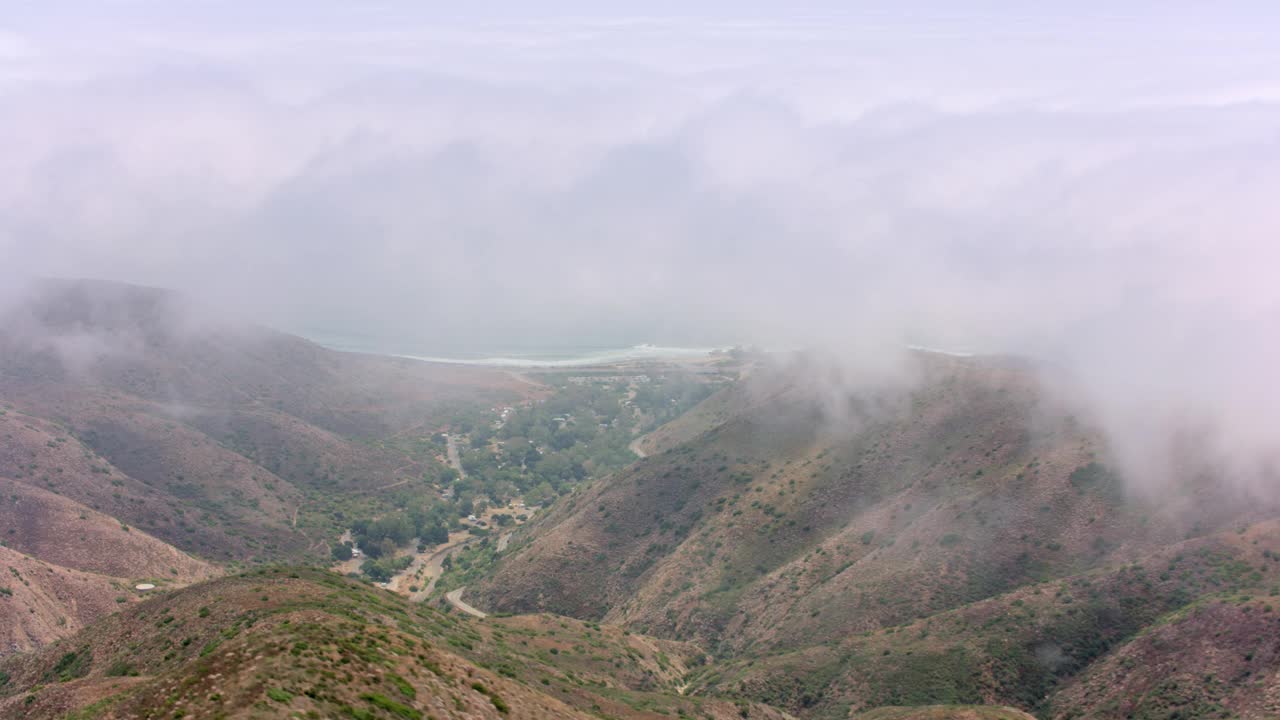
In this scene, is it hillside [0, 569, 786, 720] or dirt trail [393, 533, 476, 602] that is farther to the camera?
dirt trail [393, 533, 476, 602]

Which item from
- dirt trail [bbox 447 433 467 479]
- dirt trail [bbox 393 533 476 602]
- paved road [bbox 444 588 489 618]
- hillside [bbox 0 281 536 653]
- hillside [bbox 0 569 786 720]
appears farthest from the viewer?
dirt trail [bbox 447 433 467 479]

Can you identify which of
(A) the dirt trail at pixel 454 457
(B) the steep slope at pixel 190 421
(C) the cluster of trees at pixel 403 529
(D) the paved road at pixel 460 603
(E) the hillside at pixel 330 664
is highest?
(E) the hillside at pixel 330 664

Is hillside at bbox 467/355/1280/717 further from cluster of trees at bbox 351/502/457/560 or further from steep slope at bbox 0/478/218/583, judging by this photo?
steep slope at bbox 0/478/218/583

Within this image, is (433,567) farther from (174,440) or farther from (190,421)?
(190,421)

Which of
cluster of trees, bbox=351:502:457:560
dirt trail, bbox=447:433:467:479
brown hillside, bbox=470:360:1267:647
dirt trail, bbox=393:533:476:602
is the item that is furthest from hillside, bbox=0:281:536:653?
brown hillside, bbox=470:360:1267:647

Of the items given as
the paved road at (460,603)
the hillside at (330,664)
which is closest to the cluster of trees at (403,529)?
the paved road at (460,603)

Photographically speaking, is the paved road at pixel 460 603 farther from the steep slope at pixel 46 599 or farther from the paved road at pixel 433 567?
the steep slope at pixel 46 599
